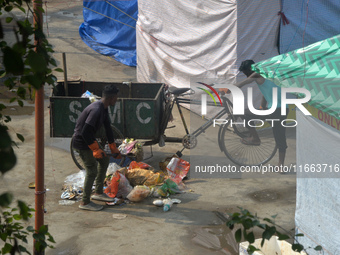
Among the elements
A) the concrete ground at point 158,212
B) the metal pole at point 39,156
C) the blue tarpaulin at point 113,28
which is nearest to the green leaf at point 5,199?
the metal pole at point 39,156

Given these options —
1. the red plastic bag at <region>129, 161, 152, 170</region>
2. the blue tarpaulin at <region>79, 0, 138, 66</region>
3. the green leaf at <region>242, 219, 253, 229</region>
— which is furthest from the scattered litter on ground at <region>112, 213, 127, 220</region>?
the blue tarpaulin at <region>79, 0, 138, 66</region>

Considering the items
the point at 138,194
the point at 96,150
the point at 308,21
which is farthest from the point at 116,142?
the point at 308,21

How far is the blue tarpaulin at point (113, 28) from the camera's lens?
14094 millimetres

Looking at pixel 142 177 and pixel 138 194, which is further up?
pixel 142 177

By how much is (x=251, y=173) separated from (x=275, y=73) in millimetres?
3370

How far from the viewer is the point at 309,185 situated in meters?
5.08

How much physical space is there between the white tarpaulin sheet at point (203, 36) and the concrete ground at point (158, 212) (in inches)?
66.4

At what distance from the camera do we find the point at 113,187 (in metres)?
7.12

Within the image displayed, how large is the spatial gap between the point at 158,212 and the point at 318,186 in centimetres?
263

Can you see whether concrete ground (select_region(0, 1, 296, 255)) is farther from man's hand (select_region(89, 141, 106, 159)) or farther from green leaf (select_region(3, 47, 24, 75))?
green leaf (select_region(3, 47, 24, 75))

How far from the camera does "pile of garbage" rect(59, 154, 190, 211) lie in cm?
708

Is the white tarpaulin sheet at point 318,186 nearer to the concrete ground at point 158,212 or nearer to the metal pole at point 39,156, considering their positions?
the concrete ground at point 158,212

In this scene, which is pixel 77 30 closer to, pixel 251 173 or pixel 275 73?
pixel 251 173

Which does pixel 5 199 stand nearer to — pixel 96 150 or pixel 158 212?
pixel 96 150
